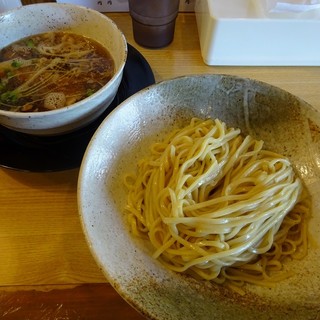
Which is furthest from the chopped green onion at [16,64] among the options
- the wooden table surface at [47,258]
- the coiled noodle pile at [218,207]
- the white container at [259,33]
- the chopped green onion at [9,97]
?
the white container at [259,33]

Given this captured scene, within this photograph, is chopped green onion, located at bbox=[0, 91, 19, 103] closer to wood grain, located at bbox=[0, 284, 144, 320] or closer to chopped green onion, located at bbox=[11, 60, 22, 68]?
chopped green onion, located at bbox=[11, 60, 22, 68]

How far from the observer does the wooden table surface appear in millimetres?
858

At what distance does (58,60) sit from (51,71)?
5 cm

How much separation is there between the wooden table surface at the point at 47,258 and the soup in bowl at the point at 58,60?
0.19 meters

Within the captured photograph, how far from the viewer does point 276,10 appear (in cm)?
123

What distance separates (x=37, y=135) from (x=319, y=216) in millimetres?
842

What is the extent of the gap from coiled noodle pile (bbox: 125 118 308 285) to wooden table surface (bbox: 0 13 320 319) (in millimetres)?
177

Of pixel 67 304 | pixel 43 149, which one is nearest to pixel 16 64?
pixel 43 149

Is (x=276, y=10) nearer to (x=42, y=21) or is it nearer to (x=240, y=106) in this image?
(x=240, y=106)

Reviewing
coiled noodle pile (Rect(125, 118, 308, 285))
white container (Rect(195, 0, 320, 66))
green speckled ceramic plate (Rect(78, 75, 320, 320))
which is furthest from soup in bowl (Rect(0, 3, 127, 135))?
white container (Rect(195, 0, 320, 66))

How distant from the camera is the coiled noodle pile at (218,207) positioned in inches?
34.0

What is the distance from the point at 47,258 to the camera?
→ 3.03 ft

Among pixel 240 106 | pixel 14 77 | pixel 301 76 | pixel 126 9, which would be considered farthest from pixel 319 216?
pixel 126 9

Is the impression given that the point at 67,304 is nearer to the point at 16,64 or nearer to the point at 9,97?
the point at 9,97
